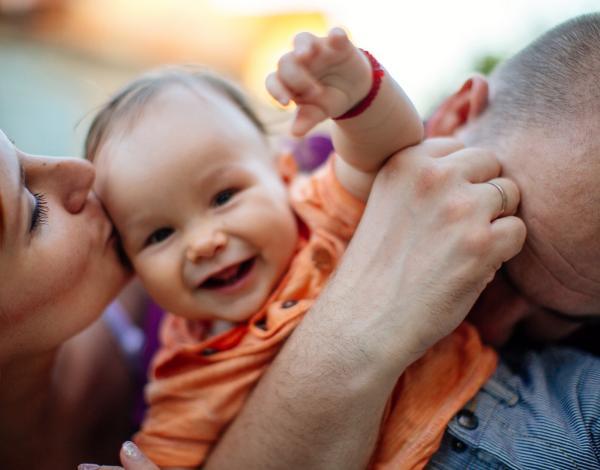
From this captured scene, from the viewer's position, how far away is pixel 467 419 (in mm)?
796

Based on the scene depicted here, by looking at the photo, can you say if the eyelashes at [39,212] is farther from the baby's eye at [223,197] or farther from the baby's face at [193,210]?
the baby's eye at [223,197]

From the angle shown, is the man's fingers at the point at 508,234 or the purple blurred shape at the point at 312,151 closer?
the man's fingers at the point at 508,234

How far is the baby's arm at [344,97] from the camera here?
577 mm

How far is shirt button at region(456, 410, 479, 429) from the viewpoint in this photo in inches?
31.1

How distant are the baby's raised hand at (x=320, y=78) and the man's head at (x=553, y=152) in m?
0.34

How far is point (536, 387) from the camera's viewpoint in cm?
85

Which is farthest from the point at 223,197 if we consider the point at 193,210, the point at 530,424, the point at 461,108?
the point at 530,424

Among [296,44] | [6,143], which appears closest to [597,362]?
[296,44]

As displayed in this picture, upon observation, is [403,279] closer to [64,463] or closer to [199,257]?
[199,257]

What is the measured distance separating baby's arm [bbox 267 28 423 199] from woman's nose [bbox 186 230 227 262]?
0.27 metres

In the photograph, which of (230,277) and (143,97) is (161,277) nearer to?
(230,277)

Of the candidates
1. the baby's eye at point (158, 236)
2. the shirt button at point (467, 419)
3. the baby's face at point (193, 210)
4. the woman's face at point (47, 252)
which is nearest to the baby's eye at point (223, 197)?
the baby's face at point (193, 210)

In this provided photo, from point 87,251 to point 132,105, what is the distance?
1.04 feet

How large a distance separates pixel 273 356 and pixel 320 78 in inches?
20.8
